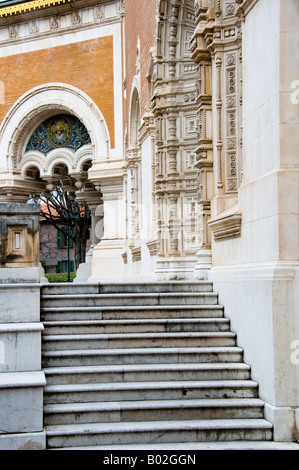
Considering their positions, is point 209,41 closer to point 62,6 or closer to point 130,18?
point 130,18

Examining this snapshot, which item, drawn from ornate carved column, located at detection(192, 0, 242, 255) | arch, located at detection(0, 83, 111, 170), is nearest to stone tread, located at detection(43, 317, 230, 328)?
ornate carved column, located at detection(192, 0, 242, 255)

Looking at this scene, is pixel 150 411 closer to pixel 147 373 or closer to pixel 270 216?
pixel 147 373

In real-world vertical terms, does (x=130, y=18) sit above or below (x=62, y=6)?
below

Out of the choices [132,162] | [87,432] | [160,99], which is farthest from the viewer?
[132,162]

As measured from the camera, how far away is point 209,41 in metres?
10.2

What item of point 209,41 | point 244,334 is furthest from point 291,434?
point 209,41

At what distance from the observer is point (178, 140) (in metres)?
13.4

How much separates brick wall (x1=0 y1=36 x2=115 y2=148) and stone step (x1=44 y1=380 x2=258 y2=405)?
1622 centimetres

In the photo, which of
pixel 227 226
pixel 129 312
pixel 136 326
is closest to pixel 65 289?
pixel 129 312

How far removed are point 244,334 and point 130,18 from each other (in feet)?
47.4

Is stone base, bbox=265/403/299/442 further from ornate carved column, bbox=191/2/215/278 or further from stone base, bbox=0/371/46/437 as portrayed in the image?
ornate carved column, bbox=191/2/215/278

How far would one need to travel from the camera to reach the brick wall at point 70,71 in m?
23.3

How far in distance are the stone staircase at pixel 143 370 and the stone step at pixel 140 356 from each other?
0.4 inches

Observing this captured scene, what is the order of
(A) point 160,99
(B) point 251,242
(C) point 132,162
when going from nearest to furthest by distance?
(B) point 251,242 < (A) point 160,99 < (C) point 132,162
